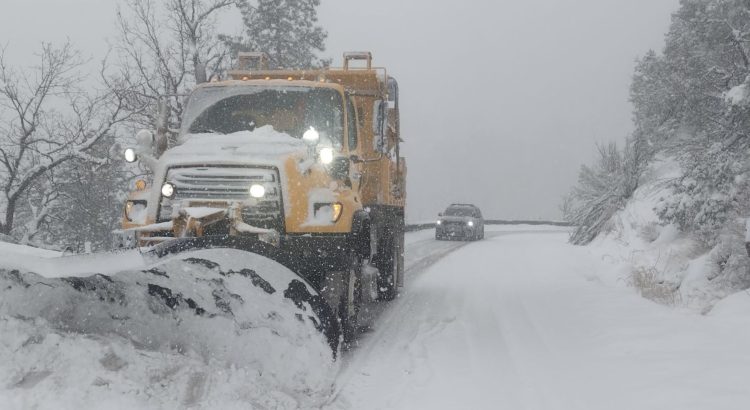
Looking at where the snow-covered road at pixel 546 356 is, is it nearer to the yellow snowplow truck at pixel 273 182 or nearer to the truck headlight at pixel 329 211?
the yellow snowplow truck at pixel 273 182

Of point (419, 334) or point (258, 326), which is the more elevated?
point (258, 326)

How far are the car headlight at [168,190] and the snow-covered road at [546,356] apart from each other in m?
2.09

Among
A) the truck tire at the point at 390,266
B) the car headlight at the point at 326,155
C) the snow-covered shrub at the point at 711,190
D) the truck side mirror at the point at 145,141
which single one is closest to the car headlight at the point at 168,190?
the truck side mirror at the point at 145,141

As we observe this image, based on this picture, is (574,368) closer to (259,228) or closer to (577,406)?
(577,406)

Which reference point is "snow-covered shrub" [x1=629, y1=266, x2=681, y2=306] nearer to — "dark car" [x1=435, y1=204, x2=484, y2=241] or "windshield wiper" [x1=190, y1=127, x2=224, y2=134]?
"windshield wiper" [x1=190, y1=127, x2=224, y2=134]

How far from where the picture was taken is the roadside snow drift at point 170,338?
10.0ft

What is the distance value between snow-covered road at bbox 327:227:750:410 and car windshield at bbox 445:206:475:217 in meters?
19.6

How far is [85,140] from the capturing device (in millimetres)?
18219

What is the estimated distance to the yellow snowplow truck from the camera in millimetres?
4863

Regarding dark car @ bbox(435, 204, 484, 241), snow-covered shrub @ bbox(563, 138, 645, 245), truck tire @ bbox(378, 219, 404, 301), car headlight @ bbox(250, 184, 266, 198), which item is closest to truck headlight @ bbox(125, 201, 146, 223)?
car headlight @ bbox(250, 184, 266, 198)

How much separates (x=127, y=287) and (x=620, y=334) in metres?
4.69

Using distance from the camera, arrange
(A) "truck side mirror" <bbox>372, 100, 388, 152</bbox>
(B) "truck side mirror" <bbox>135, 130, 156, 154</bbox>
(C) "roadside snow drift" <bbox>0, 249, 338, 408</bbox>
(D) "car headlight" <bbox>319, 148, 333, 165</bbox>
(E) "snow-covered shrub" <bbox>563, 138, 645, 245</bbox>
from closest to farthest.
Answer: (C) "roadside snow drift" <bbox>0, 249, 338, 408</bbox> → (D) "car headlight" <bbox>319, 148, 333, 165</bbox> → (B) "truck side mirror" <bbox>135, 130, 156, 154</bbox> → (A) "truck side mirror" <bbox>372, 100, 388, 152</bbox> → (E) "snow-covered shrub" <bbox>563, 138, 645, 245</bbox>

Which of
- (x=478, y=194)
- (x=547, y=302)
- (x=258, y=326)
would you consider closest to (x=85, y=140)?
(x=547, y=302)

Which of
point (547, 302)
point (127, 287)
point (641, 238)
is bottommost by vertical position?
point (641, 238)
